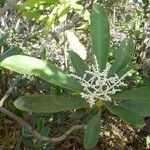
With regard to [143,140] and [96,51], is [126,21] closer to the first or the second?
[143,140]

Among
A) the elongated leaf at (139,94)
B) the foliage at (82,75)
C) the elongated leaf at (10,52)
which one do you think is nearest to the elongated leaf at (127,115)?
the foliage at (82,75)

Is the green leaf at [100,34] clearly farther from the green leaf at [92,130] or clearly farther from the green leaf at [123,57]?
the green leaf at [92,130]

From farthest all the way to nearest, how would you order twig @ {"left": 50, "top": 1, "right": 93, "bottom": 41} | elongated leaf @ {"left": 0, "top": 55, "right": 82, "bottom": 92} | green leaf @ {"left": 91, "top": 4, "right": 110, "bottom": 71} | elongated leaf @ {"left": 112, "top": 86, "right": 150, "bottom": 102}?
twig @ {"left": 50, "top": 1, "right": 93, "bottom": 41}
green leaf @ {"left": 91, "top": 4, "right": 110, "bottom": 71}
elongated leaf @ {"left": 112, "top": 86, "right": 150, "bottom": 102}
elongated leaf @ {"left": 0, "top": 55, "right": 82, "bottom": 92}

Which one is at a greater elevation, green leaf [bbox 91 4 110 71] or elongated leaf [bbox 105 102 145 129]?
green leaf [bbox 91 4 110 71]

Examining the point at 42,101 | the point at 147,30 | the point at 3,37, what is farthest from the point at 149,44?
the point at 42,101

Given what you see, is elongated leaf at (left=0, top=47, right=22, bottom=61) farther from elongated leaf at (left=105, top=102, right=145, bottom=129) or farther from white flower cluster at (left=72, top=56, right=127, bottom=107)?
elongated leaf at (left=105, top=102, right=145, bottom=129)

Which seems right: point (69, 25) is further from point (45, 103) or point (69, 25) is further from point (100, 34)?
point (45, 103)

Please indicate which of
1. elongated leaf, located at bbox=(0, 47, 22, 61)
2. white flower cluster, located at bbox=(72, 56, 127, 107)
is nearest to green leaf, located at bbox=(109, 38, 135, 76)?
white flower cluster, located at bbox=(72, 56, 127, 107)
